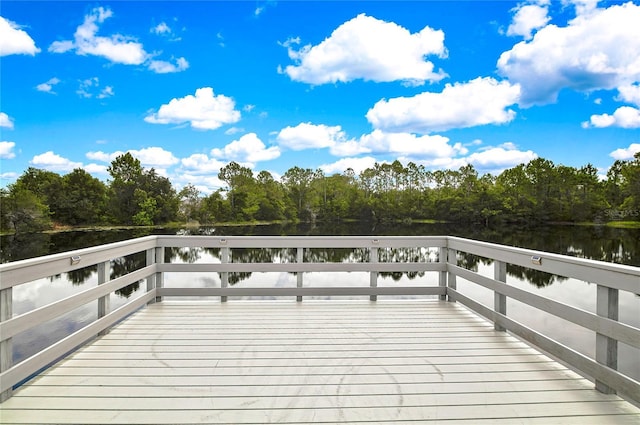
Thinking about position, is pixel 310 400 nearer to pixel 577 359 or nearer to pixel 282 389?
pixel 282 389

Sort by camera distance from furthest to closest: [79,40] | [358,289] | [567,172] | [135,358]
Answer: [567,172] < [79,40] < [358,289] < [135,358]

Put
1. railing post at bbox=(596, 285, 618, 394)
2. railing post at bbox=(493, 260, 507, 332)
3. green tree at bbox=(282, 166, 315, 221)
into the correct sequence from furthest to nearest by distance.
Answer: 1. green tree at bbox=(282, 166, 315, 221)
2. railing post at bbox=(493, 260, 507, 332)
3. railing post at bbox=(596, 285, 618, 394)

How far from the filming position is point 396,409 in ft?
6.32

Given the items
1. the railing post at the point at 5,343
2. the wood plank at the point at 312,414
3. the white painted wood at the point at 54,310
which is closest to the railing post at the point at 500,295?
the wood plank at the point at 312,414

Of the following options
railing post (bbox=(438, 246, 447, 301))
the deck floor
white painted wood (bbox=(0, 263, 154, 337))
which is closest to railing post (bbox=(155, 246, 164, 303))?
white painted wood (bbox=(0, 263, 154, 337))

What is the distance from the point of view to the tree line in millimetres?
35062

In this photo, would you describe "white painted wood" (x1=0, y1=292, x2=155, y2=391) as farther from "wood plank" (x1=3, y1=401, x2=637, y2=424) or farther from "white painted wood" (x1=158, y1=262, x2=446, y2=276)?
"white painted wood" (x1=158, y1=262, x2=446, y2=276)

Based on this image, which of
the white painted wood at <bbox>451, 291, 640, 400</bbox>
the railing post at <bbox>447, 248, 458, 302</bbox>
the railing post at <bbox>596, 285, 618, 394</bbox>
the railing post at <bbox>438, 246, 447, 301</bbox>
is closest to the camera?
the white painted wood at <bbox>451, 291, 640, 400</bbox>

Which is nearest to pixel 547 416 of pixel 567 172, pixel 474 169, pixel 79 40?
pixel 79 40

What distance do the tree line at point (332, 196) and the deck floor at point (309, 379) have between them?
109 feet

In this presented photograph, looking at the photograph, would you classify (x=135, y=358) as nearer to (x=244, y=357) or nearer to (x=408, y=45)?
(x=244, y=357)

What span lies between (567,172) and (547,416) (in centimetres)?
4621

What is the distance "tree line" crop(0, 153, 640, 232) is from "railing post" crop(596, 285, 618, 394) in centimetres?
3518

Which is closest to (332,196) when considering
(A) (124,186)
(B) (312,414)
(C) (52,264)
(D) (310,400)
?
(A) (124,186)
